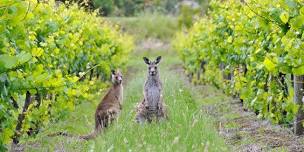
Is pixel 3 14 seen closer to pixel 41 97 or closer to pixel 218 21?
pixel 41 97

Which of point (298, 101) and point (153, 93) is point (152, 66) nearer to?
point (153, 93)

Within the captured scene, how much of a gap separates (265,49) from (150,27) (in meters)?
46.7

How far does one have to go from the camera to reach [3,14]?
560 cm

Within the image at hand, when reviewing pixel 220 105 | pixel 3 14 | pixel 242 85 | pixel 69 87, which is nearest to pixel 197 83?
pixel 220 105

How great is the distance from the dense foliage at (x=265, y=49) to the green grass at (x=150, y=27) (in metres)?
39.2

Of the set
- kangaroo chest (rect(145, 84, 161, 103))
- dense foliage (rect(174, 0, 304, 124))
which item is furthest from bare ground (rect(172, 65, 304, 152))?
kangaroo chest (rect(145, 84, 161, 103))

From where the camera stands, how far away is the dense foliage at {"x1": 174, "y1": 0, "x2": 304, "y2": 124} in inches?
267

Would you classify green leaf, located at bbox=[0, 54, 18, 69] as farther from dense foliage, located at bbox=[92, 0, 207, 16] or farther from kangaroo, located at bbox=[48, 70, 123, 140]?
dense foliage, located at bbox=[92, 0, 207, 16]

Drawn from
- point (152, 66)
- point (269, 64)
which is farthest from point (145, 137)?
point (152, 66)

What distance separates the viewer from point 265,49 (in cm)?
938

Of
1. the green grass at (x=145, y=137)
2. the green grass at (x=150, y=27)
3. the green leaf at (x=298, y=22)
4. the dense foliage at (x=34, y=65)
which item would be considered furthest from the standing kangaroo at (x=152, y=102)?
the green grass at (x=150, y=27)

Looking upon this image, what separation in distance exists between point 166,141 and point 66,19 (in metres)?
4.11

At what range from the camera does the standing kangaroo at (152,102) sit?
10.6 metres

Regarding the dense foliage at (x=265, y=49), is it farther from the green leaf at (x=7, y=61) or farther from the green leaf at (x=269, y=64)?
the green leaf at (x=7, y=61)
